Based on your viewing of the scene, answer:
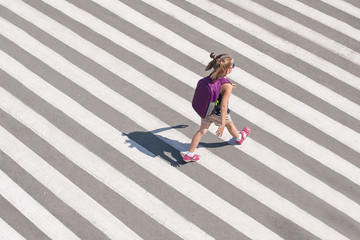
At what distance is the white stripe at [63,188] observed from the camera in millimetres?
5746

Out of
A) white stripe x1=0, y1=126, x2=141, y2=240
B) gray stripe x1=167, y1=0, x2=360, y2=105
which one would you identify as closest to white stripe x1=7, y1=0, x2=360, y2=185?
gray stripe x1=167, y1=0, x2=360, y2=105

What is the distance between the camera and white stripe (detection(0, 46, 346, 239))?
5.88 m

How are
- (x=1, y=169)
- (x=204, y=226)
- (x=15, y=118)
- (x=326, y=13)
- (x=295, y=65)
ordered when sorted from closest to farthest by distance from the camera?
(x=204, y=226), (x=1, y=169), (x=15, y=118), (x=295, y=65), (x=326, y=13)

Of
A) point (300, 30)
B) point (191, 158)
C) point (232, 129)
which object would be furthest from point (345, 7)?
point (191, 158)

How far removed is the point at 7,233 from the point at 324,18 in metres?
7.62

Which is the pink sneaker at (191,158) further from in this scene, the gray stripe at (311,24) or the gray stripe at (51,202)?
the gray stripe at (311,24)

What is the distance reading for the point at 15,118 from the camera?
6.93 meters

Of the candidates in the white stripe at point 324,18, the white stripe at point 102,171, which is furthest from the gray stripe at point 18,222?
the white stripe at point 324,18

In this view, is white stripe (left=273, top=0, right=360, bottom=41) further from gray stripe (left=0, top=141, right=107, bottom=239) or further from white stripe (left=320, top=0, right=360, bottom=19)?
gray stripe (left=0, top=141, right=107, bottom=239)

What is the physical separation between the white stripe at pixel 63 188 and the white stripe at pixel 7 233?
802 mm

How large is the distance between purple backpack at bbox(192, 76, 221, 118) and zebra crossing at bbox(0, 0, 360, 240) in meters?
1.24

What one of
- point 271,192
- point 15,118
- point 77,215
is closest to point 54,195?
point 77,215

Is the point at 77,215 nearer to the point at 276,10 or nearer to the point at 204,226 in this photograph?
the point at 204,226

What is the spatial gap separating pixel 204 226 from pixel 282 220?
1215 mm
